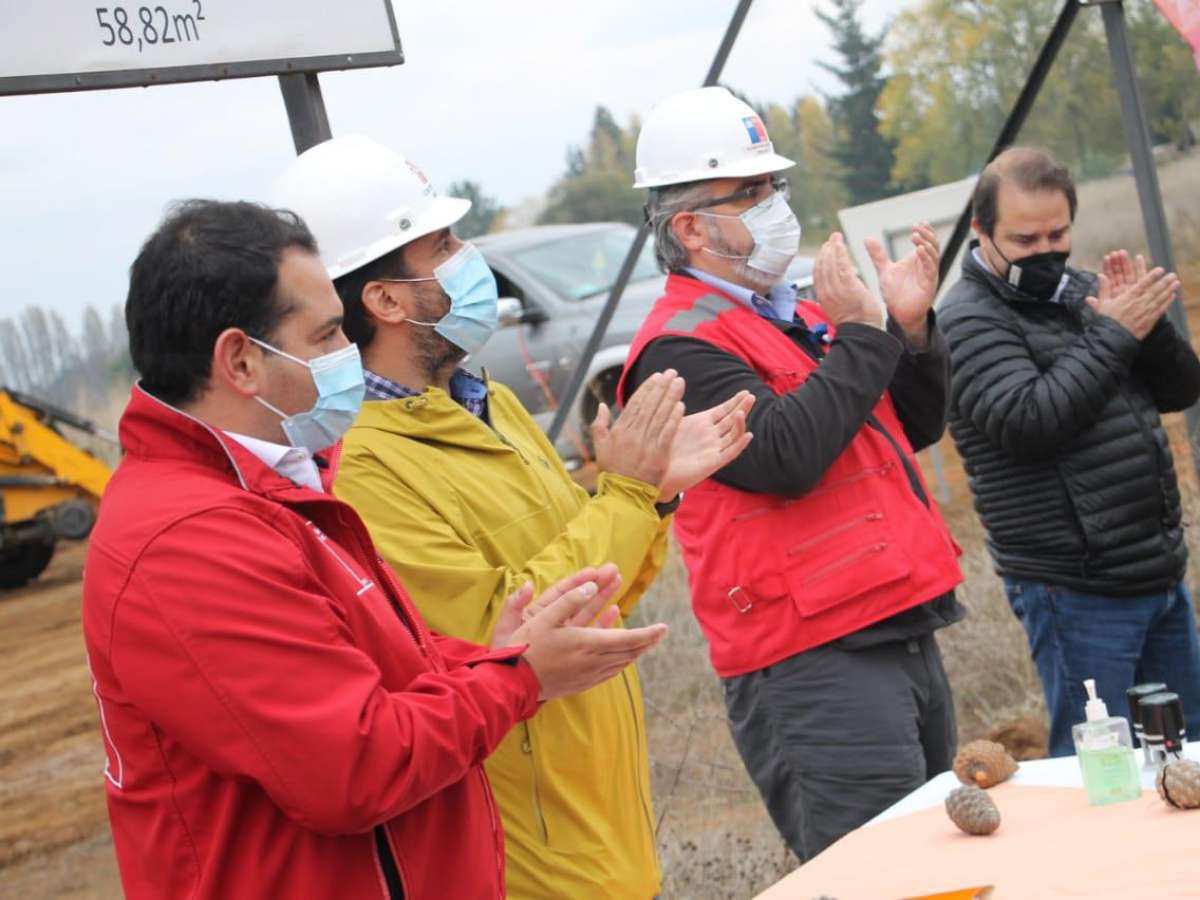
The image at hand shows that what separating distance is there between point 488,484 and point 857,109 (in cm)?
541

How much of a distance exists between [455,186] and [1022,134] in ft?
32.6

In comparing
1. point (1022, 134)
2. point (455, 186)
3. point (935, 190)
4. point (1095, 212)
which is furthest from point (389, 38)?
point (455, 186)

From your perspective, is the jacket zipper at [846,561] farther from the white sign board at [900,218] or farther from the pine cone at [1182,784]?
the white sign board at [900,218]

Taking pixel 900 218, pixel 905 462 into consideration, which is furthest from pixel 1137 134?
pixel 905 462

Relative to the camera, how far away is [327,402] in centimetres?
234

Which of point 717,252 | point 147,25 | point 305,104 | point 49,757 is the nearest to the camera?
point 147,25

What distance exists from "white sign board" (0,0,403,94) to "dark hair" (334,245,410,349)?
47 cm

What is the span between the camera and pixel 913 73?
8.42m

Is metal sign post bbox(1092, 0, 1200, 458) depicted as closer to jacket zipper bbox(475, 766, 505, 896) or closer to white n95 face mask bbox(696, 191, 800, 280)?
white n95 face mask bbox(696, 191, 800, 280)

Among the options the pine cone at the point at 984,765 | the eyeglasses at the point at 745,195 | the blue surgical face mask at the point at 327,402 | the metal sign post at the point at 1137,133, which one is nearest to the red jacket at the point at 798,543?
the eyeglasses at the point at 745,195

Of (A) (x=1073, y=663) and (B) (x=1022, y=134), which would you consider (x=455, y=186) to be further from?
(A) (x=1073, y=663)

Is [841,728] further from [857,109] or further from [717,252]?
[857,109]

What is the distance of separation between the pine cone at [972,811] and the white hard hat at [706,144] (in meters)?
1.53

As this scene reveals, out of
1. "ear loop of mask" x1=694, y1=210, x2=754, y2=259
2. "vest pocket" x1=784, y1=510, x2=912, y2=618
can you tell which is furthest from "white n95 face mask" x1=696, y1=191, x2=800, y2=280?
"vest pocket" x1=784, y1=510, x2=912, y2=618
